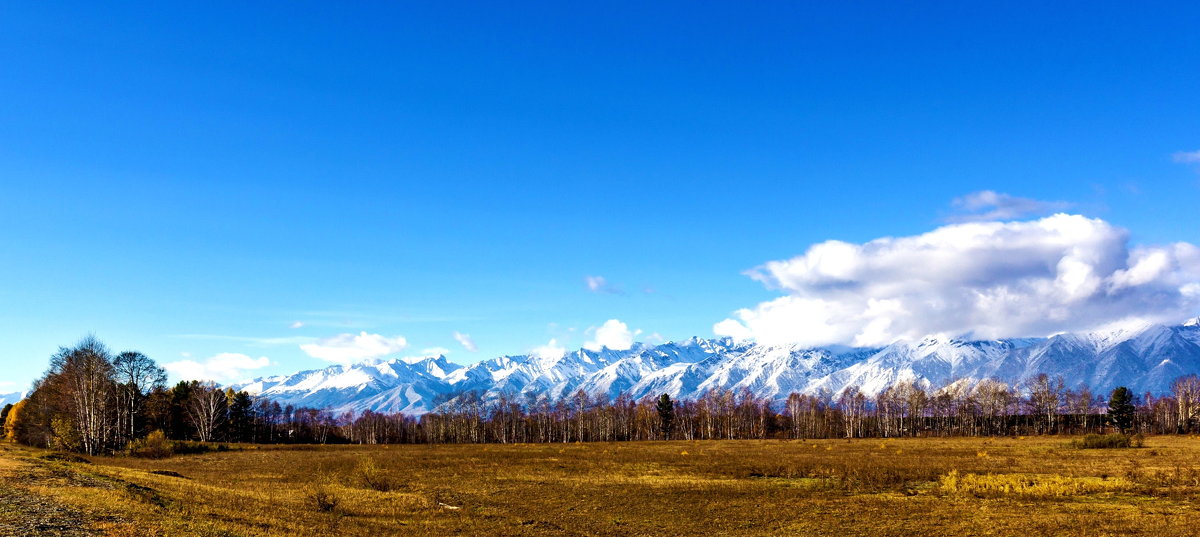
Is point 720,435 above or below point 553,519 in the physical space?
below

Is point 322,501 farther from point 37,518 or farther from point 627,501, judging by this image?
point 627,501

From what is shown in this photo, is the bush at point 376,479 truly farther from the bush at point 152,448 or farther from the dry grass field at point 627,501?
the bush at point 152,448

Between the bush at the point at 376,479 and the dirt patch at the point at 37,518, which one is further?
the bush at the point at 376,479

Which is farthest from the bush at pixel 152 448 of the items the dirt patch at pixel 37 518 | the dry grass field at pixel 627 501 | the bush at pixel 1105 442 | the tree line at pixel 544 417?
the bush at pixel 1105 442

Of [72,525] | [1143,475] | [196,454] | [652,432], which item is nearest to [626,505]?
[72,525]

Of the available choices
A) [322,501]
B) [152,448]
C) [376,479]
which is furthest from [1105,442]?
[152,448]

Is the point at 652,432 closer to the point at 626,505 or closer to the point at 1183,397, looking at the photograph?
the point at 1183,397

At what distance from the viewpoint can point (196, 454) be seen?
274ft

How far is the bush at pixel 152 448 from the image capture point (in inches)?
3100

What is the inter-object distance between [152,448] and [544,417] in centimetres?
12837

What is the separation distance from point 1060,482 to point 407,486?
44054mm

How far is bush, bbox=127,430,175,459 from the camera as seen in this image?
7875cm

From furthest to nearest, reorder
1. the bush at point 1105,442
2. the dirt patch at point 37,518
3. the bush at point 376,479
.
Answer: the bush at point 1105,442 → the bush at point 376,479 → the dirt patch at point 37,518

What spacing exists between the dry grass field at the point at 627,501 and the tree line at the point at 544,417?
146 feet
